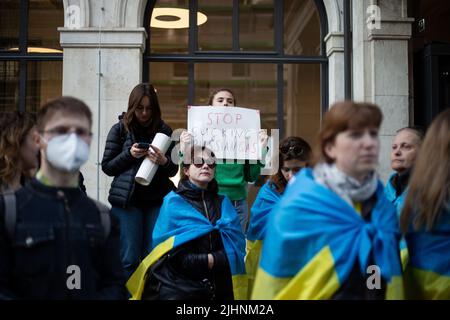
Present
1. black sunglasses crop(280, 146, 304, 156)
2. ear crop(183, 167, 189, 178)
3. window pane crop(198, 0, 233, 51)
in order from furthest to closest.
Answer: window pane crop(198, 0, 233, 51), black sunglasses crop(280, 146, 304, 156), ear crop(183, 167, 189, 178)

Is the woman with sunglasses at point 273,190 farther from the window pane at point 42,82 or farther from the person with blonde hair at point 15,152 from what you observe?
the window pane at point 42,82

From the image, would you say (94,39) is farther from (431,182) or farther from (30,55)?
(431,182)

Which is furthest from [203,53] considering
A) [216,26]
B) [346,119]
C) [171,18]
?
[346,119]

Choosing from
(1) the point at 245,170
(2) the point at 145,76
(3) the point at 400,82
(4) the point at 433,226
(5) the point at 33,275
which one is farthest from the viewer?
(2) the point at 145,76

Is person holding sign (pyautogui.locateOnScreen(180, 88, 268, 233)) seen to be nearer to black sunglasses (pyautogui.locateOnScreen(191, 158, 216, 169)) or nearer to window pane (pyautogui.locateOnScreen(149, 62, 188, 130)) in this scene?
black sunglasses (pyautogui.locateOnScreen(191, 158, 216, 169))

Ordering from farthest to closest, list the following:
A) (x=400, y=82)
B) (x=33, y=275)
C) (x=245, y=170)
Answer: (x=400, y=82)
(x=245, y=170)
(x=33, y=275)

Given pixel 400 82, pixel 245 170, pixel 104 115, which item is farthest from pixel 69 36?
pixel 400 82

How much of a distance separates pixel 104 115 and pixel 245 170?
2916 millimetres

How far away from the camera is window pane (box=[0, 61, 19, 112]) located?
8.99m

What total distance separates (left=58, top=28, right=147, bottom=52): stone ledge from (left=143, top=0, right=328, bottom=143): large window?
2.01 ft

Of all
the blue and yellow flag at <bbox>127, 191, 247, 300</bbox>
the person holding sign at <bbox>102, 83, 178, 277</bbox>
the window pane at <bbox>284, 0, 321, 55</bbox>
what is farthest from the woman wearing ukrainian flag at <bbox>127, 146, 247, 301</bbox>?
the window pane at <bbox>284, 0, 321, 55</bbox>

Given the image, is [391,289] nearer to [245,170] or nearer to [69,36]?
[245,170]

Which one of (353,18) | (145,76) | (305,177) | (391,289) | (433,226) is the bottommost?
(391,289)

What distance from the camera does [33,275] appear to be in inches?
115
